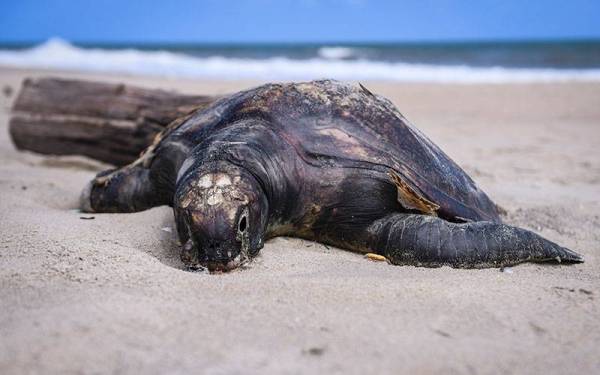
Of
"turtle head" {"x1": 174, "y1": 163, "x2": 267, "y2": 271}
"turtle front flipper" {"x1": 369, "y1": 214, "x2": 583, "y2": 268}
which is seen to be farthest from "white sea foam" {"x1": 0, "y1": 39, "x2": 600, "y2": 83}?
"turtle head" {"x1": 174, "y1": 163, "x2": 267, "y2": 271}

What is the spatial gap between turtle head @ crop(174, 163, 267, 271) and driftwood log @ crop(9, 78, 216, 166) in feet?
7.91

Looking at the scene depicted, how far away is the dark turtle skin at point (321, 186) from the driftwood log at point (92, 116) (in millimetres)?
1575

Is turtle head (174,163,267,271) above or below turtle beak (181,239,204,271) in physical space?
above

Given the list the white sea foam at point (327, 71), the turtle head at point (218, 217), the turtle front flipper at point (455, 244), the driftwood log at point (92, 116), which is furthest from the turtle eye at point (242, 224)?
the white sea foam at point (327, 71)

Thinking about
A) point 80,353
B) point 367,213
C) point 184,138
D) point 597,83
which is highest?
point 597,83

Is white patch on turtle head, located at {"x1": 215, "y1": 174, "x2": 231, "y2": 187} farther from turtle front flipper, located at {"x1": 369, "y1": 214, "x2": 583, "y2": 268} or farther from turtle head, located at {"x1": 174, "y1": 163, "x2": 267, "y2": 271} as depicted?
turtle front flipper, located at {"x1": 369, "y1": 214, "x2": 583, "y2": 268}

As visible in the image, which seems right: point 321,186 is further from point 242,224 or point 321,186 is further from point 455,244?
point 455,244

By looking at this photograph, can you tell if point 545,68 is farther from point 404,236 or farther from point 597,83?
point 404,236

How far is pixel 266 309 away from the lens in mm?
2127

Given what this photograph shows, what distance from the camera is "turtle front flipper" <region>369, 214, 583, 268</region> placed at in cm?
290

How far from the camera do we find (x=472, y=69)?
2181 centimetres

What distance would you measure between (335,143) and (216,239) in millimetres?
968

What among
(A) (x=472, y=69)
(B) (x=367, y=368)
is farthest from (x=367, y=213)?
(A) (x=472, y=69)

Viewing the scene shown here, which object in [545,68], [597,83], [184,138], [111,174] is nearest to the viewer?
[184,138]
